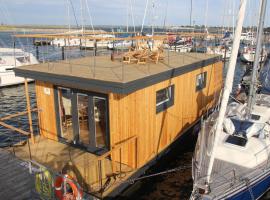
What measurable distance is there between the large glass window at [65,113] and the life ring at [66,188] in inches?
151

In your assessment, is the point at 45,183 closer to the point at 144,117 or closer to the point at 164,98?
the point at 144,117

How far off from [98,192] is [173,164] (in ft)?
15.5

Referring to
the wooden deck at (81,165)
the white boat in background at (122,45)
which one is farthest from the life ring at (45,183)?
the white boat in background at (122,45)

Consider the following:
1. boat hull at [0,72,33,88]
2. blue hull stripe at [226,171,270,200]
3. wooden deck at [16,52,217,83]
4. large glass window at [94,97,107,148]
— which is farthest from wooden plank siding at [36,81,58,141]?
boat hull at [0,72,33,88]

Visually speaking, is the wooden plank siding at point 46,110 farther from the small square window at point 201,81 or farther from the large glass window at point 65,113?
the small square window at point 201,81

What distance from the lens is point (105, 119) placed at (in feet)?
34.4

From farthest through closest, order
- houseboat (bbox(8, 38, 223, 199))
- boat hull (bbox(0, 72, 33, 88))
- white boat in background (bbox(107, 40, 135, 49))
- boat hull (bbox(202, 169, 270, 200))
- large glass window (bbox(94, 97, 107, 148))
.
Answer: boat hull (bbox(0, 72, 33, 88)) → white boat in background (bbox(107, 40, 135, 49)) → large glass window (bbox(94, 97, 107, 148)) → houseboat (bbox(8, 38, 223, 199)) → boat hull (bbox(202, 169, 270, 200))

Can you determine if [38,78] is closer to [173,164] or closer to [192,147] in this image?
[173,164]

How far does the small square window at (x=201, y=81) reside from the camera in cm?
1350

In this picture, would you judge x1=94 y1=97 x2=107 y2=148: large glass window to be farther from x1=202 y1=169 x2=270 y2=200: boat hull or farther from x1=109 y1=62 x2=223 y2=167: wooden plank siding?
x1=202 y1=169 x2=270 y2=200: boat hull

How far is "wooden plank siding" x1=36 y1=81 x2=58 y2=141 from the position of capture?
11.2m

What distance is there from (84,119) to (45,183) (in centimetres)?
353

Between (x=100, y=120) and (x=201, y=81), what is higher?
(x=201, y=81)

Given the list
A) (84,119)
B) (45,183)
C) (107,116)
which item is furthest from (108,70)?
(45,183)
